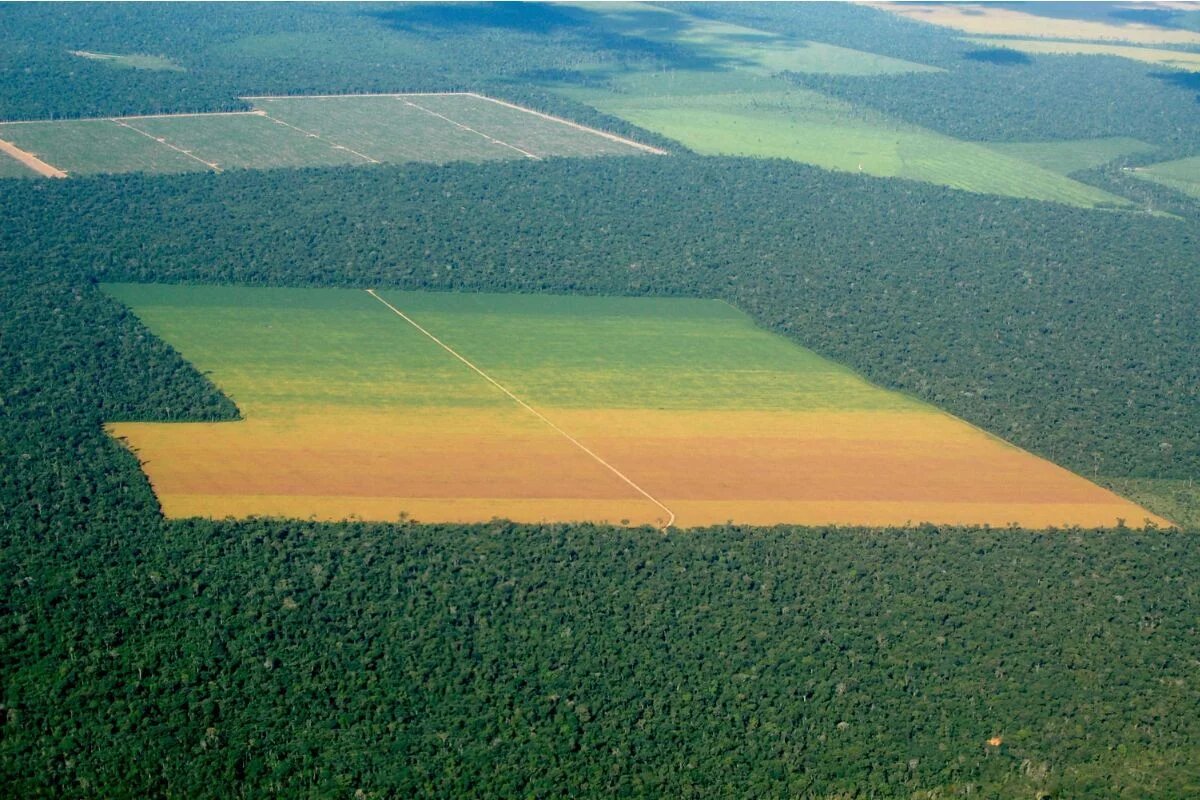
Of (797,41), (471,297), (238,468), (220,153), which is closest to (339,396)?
(238,468)

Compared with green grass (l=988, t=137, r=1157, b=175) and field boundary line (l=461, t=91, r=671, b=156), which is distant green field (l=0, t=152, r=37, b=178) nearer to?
field boundary line (l=461, t=91, r=671, b=156)

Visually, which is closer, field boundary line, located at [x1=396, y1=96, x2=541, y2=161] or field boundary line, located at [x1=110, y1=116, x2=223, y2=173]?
field boundary line, located at [x1=110, y1=116, x2=223, y2=173]

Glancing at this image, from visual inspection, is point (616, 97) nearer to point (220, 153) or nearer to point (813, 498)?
point (220, 153)

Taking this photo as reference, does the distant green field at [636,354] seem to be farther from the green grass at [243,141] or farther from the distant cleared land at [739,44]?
the distant cleared land at [739,44]

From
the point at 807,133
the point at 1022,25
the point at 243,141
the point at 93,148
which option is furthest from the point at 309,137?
the point at 1022,25

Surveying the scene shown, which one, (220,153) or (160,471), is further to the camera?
(220,153)

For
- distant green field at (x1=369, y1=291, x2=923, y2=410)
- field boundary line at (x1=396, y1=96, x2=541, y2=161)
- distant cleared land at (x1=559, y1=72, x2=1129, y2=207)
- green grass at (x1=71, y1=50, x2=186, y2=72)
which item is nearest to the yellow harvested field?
distant cleared land at (x1=559, y1=72, x2=1129, y2=207)
